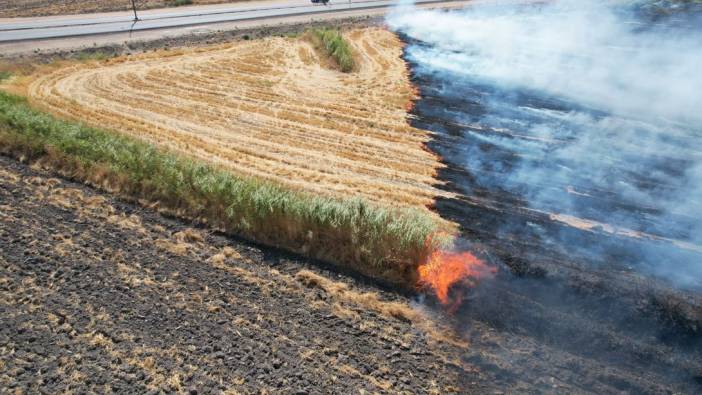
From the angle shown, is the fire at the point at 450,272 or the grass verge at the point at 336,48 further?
the grass verge at the point at 336,48

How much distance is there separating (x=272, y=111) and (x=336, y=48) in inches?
395

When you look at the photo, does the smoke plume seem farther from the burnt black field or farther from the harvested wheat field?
the harvested wheat field

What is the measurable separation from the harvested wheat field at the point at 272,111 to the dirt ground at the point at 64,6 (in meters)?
17.1

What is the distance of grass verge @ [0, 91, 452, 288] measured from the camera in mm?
13148

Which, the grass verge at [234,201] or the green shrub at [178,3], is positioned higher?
the green shrub at [178,3]

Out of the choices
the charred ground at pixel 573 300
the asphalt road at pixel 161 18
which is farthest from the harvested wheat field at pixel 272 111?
the asphalt road at pixel 161 18

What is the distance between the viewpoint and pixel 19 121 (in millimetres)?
18312

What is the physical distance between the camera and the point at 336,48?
3130 centimetres

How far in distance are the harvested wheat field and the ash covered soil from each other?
195 inches

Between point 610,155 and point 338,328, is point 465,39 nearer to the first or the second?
point 610,155

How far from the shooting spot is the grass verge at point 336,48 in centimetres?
2945

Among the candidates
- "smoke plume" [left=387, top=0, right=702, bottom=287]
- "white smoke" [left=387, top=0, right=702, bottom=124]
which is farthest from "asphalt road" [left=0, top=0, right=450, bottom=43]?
"smoke plume" [left=387, top=0, right=702, bottom=287]

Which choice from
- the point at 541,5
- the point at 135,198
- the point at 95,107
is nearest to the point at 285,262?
the point at 135,198

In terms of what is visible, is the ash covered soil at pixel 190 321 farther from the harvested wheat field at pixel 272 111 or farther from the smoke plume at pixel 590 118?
the smoke plume at pixel 590 118
